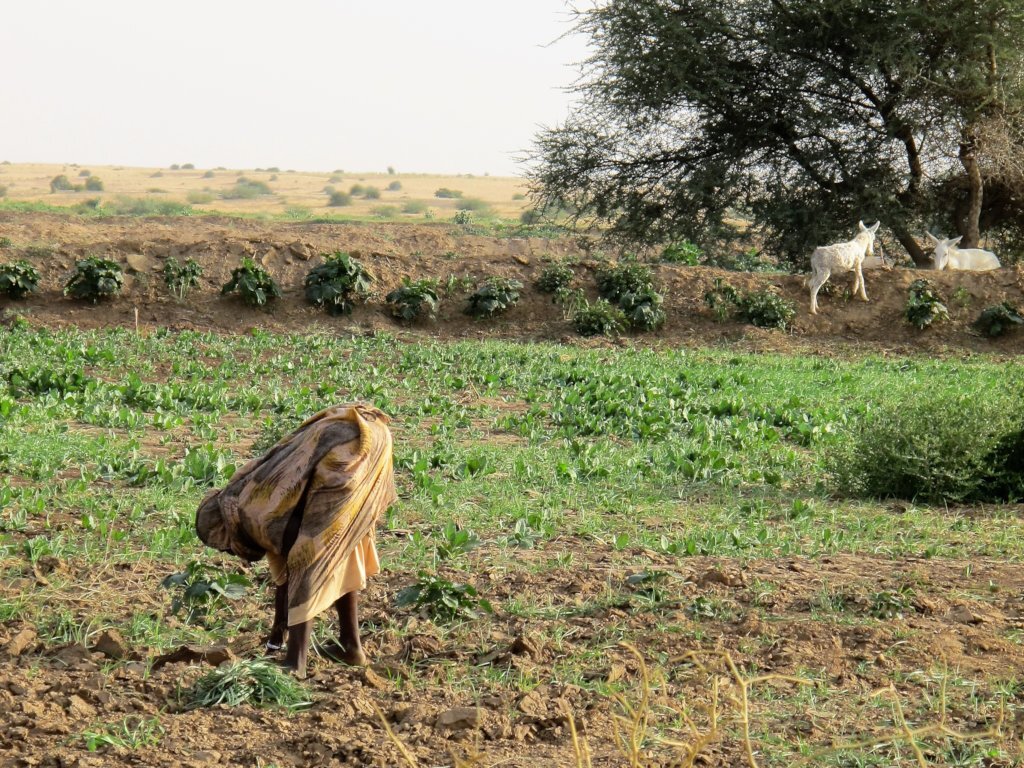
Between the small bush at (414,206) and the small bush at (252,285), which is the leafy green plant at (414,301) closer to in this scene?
the small bush at (252,285)

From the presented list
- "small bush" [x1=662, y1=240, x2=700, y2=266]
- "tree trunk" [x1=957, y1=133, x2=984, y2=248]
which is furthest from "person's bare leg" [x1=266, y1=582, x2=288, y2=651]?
"tree trunk" [x1=957, y1=133, x2=984, y2=248]

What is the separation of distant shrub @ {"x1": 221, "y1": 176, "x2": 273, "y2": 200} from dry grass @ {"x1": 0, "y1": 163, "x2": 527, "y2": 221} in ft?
1.80

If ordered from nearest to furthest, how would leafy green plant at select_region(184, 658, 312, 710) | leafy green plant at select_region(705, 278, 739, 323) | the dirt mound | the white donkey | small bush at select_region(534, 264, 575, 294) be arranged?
1. leafy green plant at select_region(184, 658, 312, 710)
2. the dirt mound
3. the white donkey
4. leafy green plant at select_region(705, 278, 739, 323)
5. small bush at select_region(534, 264, 575, 294)

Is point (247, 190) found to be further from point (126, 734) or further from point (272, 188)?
point (126, 734)

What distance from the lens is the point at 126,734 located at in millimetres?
3832

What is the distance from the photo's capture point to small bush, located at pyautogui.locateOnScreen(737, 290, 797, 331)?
56.6ft

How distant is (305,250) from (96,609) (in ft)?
42.7

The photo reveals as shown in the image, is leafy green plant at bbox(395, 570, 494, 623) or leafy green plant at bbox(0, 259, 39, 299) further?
leafy green plant at bbox(0, 259, 39, 299)

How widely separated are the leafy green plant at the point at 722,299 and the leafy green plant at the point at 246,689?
545 inches

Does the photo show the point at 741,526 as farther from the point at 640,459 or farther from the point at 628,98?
the point at 628,98

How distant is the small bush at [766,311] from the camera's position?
679 inches

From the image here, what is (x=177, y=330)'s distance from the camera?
615 inches

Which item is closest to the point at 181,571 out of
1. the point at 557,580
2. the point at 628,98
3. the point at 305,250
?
the point at 557,580

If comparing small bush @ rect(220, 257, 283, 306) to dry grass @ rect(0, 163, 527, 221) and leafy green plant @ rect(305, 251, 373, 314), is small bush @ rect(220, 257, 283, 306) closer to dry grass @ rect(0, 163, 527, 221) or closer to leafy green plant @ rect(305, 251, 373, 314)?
leafy green plant @ rect(305, 251, 373, 314)
